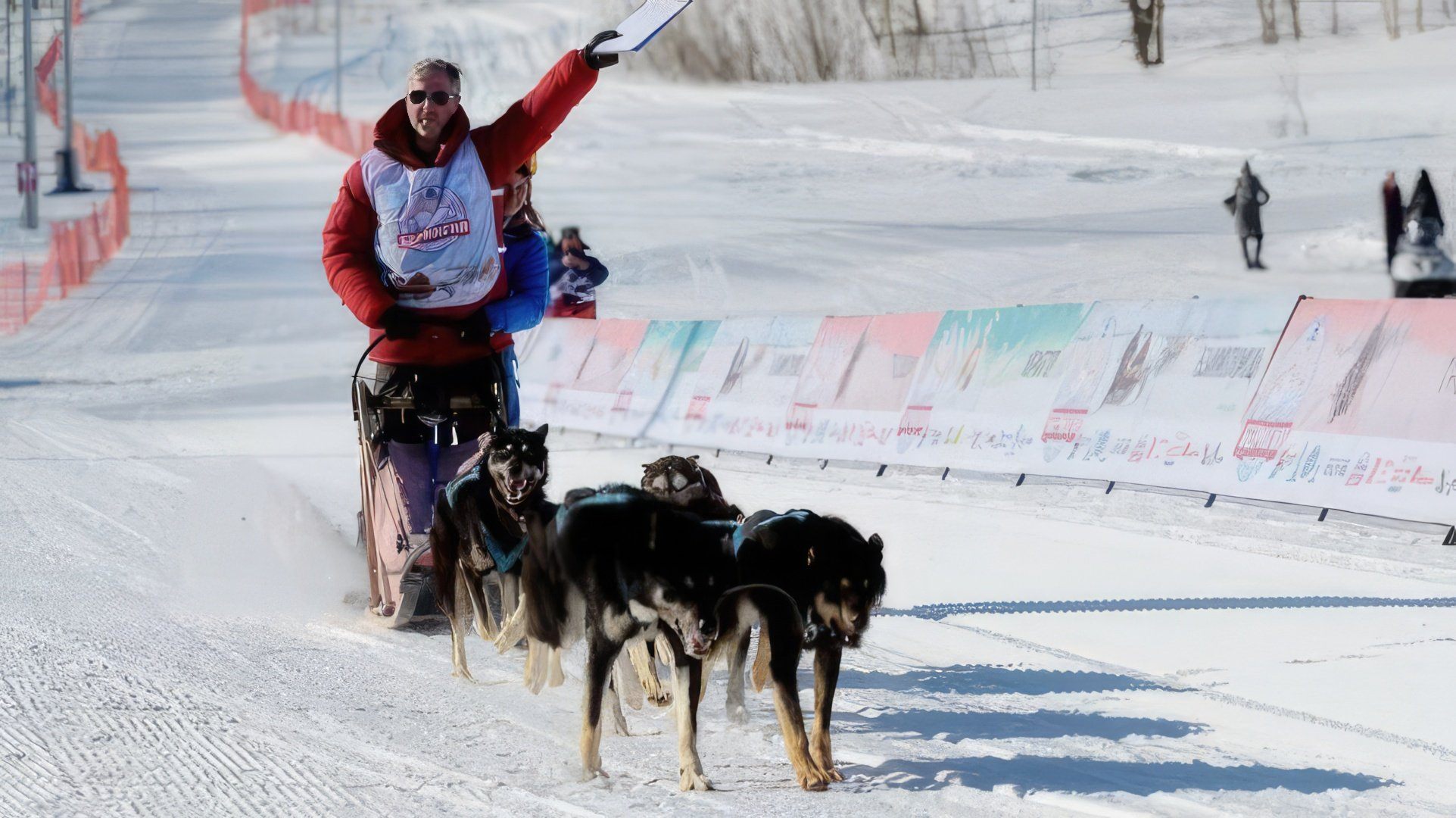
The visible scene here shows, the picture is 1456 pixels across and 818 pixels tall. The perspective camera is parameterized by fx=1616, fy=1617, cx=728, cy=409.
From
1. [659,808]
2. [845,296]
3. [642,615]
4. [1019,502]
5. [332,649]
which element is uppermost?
[642,615]

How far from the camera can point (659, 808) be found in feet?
14.3

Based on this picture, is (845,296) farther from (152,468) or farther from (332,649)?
(332,649)

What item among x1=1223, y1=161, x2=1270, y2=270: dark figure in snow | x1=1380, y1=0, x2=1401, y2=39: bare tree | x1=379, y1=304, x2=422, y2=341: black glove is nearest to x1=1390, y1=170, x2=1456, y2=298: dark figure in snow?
x1=1223, y1=161, x2=1270, y2=270: dark figure in snow

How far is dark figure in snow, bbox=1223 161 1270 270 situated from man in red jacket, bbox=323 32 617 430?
23870mm

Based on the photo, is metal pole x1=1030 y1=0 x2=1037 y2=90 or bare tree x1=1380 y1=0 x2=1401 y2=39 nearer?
bare tree x1=1380 y1=0 x2=1401 y2=39

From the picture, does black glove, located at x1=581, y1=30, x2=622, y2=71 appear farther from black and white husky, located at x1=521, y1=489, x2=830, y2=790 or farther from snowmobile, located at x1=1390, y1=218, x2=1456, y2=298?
snowmobile, located at x1=1390, y1=218, x2=1456, y2=298

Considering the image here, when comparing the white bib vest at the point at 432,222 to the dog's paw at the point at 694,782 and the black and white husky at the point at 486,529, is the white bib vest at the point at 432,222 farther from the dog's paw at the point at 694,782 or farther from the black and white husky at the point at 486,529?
the dog's paw at the point at 694,782

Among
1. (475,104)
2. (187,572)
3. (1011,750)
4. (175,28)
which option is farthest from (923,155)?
(175,28)

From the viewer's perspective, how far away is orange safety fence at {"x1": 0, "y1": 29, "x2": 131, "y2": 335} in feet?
87.4

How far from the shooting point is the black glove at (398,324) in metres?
6.20

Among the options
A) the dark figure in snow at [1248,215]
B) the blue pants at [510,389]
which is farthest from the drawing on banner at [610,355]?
the dark figure in snow at [1248,215]

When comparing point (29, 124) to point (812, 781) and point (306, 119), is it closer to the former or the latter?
point (306, 119)

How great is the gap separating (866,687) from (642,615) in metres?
1.83

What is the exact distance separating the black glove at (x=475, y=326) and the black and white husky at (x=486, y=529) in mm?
911
